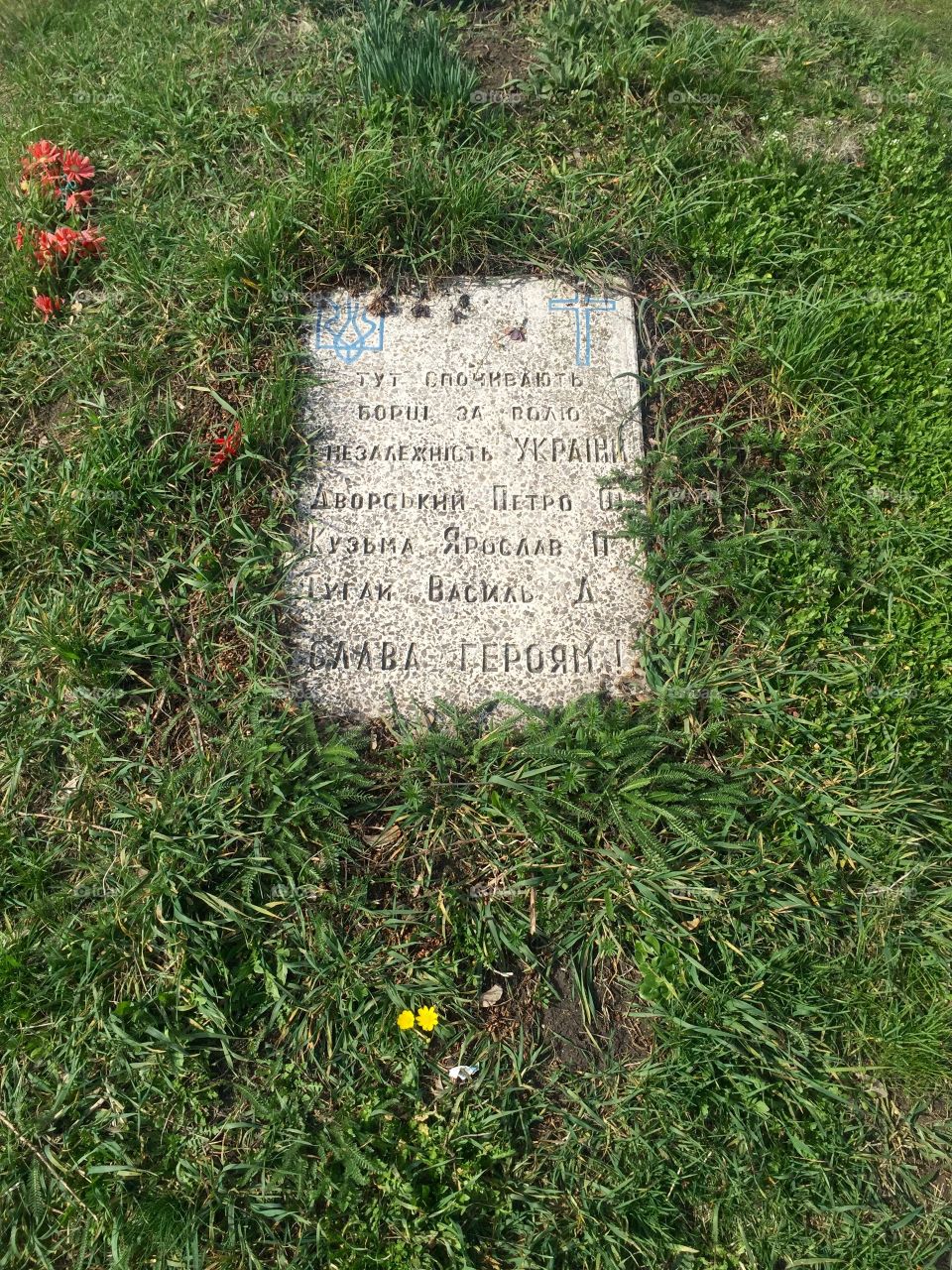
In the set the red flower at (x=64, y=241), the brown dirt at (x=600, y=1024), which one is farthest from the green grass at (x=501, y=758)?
the red flower at (x=64, y=241)

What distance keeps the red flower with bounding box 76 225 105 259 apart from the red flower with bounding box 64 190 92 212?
115 millimetres

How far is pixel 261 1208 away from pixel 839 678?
182 centimetres

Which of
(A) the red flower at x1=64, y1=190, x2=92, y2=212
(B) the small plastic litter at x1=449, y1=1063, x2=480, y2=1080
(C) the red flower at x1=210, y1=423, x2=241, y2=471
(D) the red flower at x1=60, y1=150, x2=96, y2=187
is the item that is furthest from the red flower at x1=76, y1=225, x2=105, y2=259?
(B) the small plastic litter at x1=449, y1=1063, x2=480, y2=1080

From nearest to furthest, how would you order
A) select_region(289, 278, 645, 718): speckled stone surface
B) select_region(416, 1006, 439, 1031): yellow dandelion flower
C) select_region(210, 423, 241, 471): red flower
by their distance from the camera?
1. select_region(416, 1006, 439, 1031): yellow dandelion flower
2. select_region(289, 278, 645, 718): speckled stone surface
3. select_region(210, 423, 241, 471): red flower

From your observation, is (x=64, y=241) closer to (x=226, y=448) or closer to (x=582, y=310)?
(x=226, y=448)

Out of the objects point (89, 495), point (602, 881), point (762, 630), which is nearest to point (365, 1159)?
point (602, 881)

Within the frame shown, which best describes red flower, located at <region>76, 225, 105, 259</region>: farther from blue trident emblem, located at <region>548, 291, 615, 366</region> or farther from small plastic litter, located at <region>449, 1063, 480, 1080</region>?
small plastic litter, located at <region>449, 1063, 480, 1080</region>

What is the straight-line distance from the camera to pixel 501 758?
2.34 meters

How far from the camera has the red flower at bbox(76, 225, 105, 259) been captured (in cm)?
310

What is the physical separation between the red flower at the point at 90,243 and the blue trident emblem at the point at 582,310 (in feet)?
5.04

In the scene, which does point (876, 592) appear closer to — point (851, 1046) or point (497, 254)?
point (851, 1046)

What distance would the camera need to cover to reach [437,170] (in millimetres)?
3033

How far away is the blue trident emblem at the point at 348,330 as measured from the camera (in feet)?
9.29

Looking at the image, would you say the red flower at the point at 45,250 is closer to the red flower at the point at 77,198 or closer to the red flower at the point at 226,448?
the red flower at the point at 77,198
